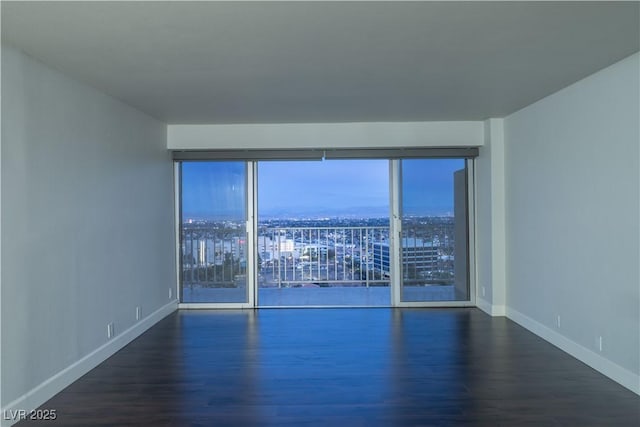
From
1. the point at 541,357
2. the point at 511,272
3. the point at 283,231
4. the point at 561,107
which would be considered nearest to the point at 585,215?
the point at 561,107

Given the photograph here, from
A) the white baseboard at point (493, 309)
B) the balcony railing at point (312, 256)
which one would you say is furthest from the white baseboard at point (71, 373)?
the white baseboard at point (493, 309)

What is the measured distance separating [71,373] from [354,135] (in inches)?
136

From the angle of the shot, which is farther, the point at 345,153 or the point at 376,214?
the point at 376,214

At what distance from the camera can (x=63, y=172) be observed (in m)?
2.96

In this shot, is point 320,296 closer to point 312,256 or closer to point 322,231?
point 312,256

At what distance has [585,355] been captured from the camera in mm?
3309

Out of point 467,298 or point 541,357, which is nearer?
point 541,357

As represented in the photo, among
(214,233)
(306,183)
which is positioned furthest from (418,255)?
(214,233)

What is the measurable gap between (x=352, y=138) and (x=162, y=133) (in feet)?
6.91

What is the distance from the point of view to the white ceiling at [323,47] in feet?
6.77

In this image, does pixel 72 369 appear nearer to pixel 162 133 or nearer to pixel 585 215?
pixel 162 133

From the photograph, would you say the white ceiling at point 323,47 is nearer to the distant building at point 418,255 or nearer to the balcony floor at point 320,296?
the distant building at point 418,255

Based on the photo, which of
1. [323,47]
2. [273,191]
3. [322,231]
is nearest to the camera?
[323,47]

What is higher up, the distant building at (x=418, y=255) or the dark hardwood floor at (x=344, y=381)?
the distant building at (x=418, y=255)
